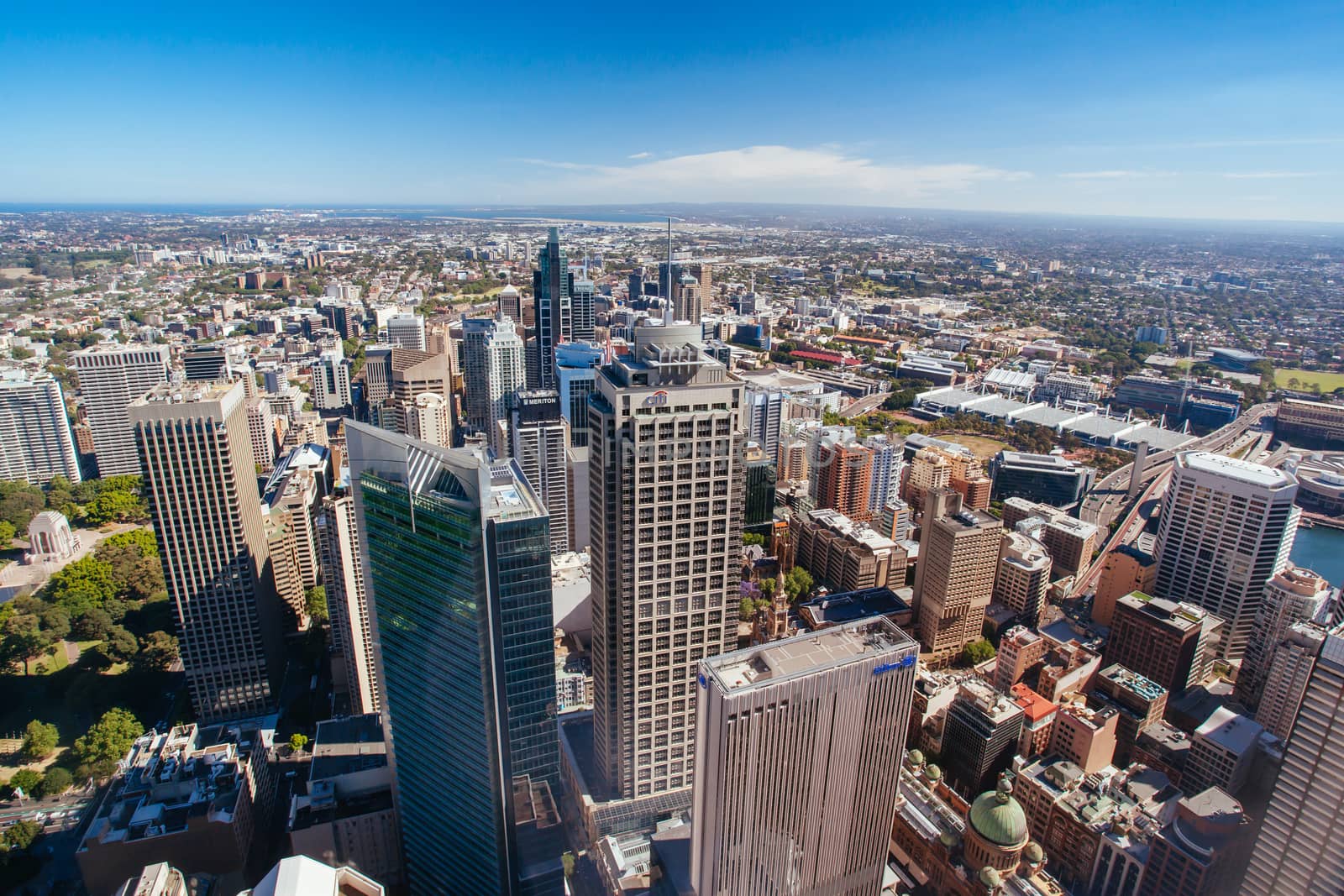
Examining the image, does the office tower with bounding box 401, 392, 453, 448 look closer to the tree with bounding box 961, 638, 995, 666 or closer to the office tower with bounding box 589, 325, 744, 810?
the office tower with bounding box 589, 325, 744, 810

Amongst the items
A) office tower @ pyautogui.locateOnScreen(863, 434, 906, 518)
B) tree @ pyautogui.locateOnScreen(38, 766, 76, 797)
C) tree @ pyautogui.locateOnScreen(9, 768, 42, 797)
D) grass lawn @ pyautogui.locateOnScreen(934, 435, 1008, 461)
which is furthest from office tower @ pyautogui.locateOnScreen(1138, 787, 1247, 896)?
grass lawn @ pyautogui.locateOnScreen(934, 435, 1008, 461)

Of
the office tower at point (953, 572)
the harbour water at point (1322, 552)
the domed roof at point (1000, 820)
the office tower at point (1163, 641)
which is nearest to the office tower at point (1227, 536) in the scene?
the office tower at point (1163, 641)

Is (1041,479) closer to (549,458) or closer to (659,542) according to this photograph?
(549,458)

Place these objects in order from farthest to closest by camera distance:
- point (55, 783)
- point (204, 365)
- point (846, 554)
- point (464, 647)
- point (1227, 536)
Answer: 1. point (204, 365)
2. point (846, 554)
3. point (1227, 536)
4. point (55, 783)
5. point (464, 647)

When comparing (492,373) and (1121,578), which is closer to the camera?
(1121,578)

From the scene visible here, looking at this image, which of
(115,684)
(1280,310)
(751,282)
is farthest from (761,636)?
(751,282)

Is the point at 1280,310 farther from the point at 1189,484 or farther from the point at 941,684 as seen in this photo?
the point at 941,684

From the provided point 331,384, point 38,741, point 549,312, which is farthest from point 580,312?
point 38,741
